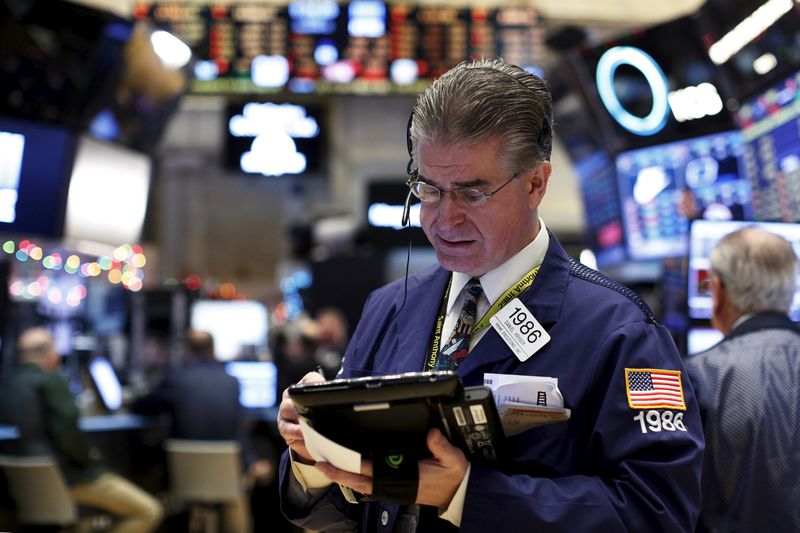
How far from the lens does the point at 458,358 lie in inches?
64.8

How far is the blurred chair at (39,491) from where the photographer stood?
6008mm

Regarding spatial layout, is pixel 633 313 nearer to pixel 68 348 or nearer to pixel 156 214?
pixel 68 348

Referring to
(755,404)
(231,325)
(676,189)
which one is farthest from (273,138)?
(755,404)

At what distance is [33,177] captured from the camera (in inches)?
172

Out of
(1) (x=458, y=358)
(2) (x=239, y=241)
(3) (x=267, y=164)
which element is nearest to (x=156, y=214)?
(2) (x=239, y=241)

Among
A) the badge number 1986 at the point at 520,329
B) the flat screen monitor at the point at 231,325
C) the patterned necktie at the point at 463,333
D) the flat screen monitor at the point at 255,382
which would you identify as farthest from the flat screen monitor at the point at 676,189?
the flat screen monitor at the point at 231,325

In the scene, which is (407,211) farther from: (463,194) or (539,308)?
(539,308)

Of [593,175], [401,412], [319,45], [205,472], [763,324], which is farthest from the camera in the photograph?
[319,45]

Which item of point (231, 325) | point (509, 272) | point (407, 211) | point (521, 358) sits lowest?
point (521, 358)

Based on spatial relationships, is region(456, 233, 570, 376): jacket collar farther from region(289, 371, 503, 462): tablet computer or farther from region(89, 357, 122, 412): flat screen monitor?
region(89, 357, 122, 412): flat screen monitor

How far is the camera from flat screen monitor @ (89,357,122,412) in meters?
7.59

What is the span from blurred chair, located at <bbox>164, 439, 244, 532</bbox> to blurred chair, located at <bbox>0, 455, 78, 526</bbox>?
3.12 feet

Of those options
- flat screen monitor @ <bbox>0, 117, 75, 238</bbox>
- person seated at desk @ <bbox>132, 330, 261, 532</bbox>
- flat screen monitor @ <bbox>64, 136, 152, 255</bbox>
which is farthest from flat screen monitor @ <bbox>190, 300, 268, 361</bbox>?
flat screen monitor @ <bbox>0, 117, 75, 238</bbox>

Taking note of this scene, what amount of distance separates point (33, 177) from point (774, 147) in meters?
Result: 3.06
